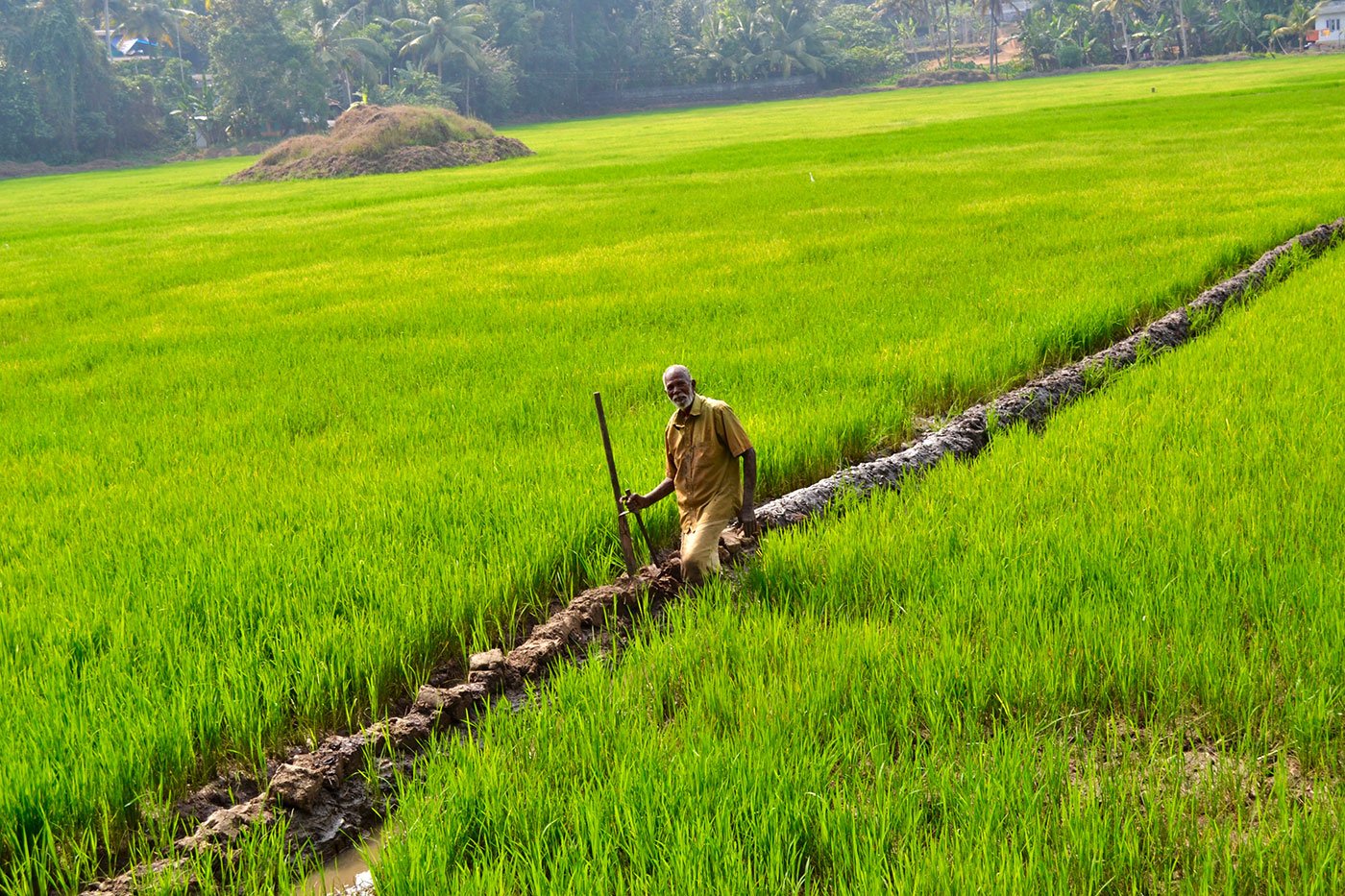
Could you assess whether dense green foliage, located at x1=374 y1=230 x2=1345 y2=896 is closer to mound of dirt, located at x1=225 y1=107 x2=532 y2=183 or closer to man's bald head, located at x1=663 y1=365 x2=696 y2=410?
man's bald head, located at x1=663 y1=365 x2=696 y2=410

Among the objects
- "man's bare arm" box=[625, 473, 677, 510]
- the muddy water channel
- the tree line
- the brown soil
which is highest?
the tree line

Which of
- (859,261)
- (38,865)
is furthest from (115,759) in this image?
→ (859,261)

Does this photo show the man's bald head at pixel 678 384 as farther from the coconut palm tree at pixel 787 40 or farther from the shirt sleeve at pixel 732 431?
the coconut palm tree at pixel 787 40

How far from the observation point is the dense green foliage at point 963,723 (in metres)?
1.79

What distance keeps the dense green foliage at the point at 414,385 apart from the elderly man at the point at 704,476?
413 mm

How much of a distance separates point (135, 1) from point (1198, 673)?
6365 cm

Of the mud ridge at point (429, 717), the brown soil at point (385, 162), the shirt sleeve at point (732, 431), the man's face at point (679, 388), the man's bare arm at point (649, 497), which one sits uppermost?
the brown soil at point (385, 162)

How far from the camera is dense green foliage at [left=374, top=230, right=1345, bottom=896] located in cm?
179

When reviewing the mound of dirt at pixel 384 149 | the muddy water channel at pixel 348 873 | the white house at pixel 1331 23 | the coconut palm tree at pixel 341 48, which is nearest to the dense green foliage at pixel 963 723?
the muddy water channel at pixel 348 873

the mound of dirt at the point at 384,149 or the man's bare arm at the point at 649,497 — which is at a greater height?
the mound of dirt at the point at 384,149

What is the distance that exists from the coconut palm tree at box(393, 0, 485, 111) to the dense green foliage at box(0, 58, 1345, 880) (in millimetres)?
37225

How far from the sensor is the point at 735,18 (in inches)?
2338

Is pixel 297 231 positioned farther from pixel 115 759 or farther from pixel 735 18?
pixel 735 18

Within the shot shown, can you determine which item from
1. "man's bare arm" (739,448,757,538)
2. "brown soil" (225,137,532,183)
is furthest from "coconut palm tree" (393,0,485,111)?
"man's bare arm" (739,448,757,538)
